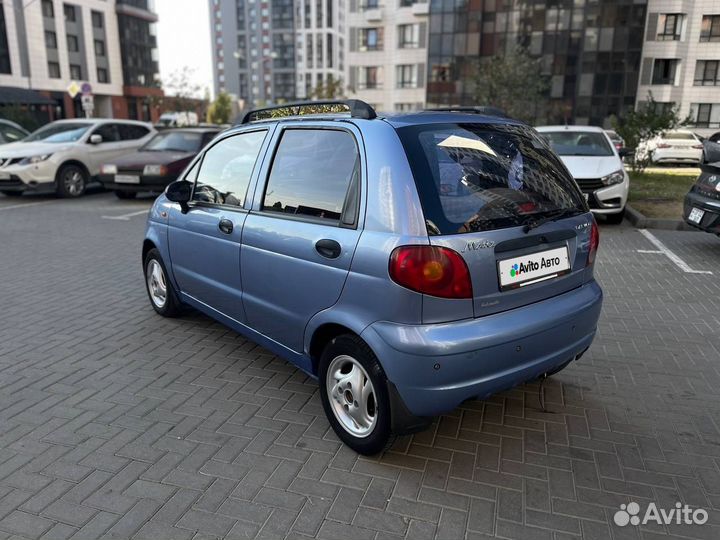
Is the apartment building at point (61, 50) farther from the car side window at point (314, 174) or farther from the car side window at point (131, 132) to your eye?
the car side window at point (314, 174)

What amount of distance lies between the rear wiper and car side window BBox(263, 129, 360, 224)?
35.8 inches

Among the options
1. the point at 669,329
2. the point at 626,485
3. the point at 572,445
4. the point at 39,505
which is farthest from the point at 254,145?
the point at 669,329

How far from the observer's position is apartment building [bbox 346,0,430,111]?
51312 mm

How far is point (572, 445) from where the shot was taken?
10.3 feet

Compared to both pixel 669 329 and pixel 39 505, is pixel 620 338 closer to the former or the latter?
pixel 669 329

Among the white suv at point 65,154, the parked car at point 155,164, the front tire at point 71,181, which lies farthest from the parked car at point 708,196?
the front tire at point 71,181

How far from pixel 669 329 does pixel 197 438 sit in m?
4.03

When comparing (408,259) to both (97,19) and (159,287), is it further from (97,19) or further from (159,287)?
(97,19)

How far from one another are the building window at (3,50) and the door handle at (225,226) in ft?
182

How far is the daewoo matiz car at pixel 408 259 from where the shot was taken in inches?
105

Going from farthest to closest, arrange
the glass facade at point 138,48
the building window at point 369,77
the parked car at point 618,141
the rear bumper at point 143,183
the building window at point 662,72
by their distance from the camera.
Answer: the glass facade at point 138,48
the building window at point 369,77
the building window at point 662,72
the parked car at point 618,141
the rear bumper at point 143,183

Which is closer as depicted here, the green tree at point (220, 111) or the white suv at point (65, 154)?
the white suv at point (65, 154)

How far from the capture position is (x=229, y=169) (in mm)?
4094

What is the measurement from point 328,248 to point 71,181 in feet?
40.6
